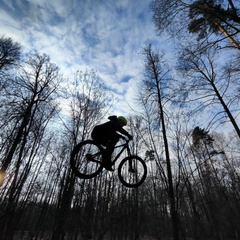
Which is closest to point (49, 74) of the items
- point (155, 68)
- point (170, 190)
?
point (155, 68)

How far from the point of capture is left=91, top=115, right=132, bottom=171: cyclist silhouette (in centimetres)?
455

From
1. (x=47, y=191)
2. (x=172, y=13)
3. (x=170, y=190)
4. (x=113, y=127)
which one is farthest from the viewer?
(x=47, y=191)

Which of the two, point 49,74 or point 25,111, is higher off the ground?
point 49,74

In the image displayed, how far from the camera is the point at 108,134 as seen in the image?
183 inches

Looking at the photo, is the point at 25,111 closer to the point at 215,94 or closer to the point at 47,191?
the point at 215,94

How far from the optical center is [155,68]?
41.0 feet

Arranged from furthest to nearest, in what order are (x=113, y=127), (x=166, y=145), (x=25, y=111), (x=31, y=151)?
(x=31, y=151)
(x=25, y=111)
(x=166, y=145)
(x=113, y=127)

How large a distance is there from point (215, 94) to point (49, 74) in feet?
48.1

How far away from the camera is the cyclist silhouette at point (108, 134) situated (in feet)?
14.9

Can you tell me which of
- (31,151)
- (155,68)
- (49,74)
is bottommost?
(31,151)

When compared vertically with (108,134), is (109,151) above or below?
below

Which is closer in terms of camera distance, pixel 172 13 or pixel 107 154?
pixel 107 154

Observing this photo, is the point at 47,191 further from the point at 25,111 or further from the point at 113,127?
the point at 113,127

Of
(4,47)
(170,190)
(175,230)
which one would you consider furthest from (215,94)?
(4,47)
